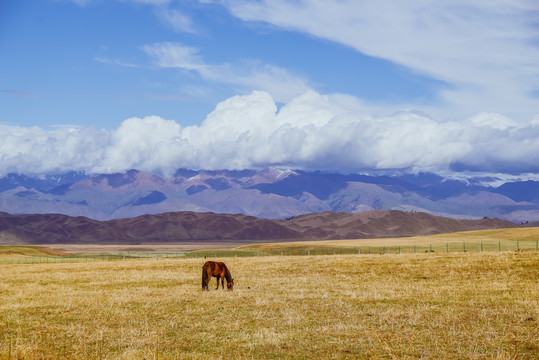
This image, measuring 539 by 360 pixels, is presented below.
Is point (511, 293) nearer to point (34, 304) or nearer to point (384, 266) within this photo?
point (384, 266)

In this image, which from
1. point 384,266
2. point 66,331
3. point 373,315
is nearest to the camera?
point 66,331

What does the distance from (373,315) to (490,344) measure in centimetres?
645

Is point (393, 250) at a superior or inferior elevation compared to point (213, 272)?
inferior

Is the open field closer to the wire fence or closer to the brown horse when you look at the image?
the brown horse

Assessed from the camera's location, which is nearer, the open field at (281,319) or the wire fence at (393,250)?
the open field at (281,319)

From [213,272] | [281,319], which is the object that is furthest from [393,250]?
[281,319]

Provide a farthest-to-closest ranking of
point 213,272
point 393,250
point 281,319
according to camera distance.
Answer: point 393,250
point 213,272
point 281,319

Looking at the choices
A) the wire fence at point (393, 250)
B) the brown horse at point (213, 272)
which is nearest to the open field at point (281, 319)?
A: the brown horse at point (213, 272)

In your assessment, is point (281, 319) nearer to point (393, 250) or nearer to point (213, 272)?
point (213, 272)

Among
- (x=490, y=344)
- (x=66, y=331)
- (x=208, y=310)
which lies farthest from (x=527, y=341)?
(x=66, y=331)

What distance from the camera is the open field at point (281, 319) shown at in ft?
54.9

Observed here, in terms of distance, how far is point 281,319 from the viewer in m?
22.1

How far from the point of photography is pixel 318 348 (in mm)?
16984

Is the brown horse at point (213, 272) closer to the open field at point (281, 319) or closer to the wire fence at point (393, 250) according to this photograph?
the open field at point (281, 319)
